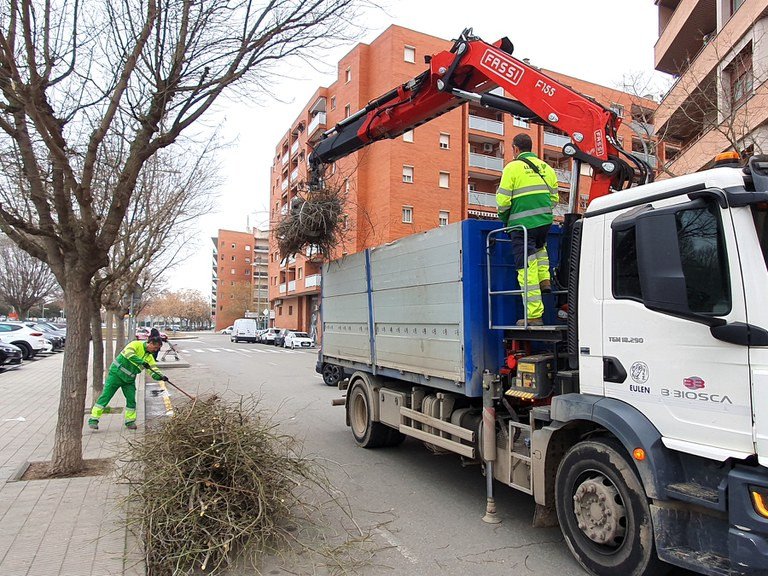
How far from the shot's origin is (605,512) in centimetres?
356

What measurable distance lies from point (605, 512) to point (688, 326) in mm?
1345

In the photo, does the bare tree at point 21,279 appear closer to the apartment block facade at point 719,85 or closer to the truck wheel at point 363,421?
the truck wheel at point 363,421

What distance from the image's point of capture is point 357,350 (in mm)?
7609

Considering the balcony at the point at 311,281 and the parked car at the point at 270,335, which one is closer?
the balcony at the point at 311,281

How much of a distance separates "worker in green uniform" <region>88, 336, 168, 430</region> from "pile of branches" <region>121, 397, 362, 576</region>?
4.05 metres

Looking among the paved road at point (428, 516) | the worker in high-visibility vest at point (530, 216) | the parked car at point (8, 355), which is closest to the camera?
the paved road at point (428, 516)

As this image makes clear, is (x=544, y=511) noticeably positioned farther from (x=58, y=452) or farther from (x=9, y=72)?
(x=9, y=72)

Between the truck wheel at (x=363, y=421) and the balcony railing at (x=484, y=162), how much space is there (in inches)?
1243

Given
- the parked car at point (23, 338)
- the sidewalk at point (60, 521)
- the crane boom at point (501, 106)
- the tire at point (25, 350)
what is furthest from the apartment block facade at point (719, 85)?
the parked car at point (23, 338)

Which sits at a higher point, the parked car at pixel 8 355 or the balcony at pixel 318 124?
the balcony at pixel 318 124

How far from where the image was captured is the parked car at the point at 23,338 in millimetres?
23406

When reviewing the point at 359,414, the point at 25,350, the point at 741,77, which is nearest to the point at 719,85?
the point at 741,77

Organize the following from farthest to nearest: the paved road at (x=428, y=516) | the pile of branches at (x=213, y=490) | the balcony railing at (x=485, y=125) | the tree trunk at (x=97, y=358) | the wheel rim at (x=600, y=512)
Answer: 1. the balcony railing at (x=485, y=125)
2. the tree trunk at (x=97, y=358)
3. the paved road at (x=428, y=516)
4. the pile of branches at (x=213, y=490)
5. the wheel rim at (x=600, y=512)

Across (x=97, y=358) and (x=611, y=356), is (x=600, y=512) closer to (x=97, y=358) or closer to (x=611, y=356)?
(x=611, y=356)
